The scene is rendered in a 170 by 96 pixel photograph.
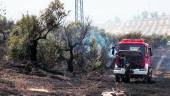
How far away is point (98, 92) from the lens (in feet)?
64.4

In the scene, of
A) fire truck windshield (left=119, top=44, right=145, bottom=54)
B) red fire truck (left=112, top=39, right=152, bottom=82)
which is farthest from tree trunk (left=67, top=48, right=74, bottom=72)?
fire truck windshield (left=119, top=44, right=145, bottom=54)

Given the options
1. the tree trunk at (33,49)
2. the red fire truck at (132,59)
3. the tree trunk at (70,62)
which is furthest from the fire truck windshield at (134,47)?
the tree trunk at (70,62)

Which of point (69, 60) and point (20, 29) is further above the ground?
point (20, 29)

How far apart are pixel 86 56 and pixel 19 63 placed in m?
8.35

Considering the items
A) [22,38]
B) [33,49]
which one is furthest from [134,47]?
[22,38]

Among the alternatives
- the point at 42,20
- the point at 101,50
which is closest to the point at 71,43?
the point at 42,20

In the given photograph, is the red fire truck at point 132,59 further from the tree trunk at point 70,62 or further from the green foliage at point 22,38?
the tree trunk at point 70,62

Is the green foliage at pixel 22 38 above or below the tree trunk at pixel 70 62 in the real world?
above

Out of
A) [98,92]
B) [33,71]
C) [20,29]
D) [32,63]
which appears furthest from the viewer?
[20,29]

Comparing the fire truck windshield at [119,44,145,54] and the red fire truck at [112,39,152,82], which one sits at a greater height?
the fire truck windshield at [119,44,145,54]

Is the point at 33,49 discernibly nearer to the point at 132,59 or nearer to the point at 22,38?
the point at 22,38

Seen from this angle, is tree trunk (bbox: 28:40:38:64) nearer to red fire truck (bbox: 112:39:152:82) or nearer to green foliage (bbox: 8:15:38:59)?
green foliage (bbox: 8:15:38:59)

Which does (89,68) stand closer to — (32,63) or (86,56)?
(86,56)

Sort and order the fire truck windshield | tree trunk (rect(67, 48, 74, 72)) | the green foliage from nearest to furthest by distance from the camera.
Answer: the fire truck windshield, the green foliage, tree trunk (rect(67, 48, 74, 72))
